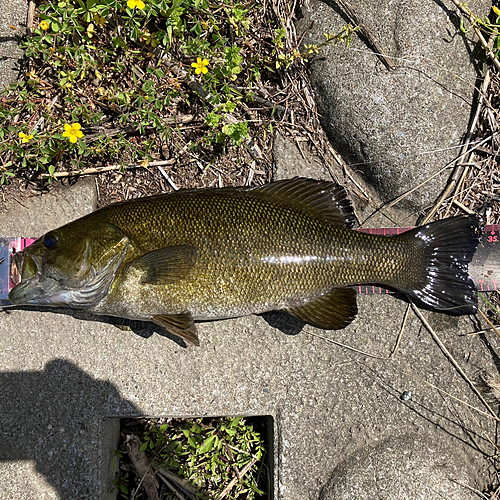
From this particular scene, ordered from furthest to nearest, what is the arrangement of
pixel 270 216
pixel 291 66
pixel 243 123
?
pixel 291 66 < pixel 243 123 < pixel 270 216

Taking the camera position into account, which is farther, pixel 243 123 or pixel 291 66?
pixel 291 66

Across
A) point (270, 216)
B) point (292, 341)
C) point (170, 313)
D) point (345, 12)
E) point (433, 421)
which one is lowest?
point (433, 421)

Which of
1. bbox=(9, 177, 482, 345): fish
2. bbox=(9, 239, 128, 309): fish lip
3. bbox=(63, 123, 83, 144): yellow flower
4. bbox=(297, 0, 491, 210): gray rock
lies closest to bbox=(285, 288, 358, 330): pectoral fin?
bbox=(9, 177, 482, 345): fish

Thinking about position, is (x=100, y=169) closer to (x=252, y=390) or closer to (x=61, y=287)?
(x=61, y=287)

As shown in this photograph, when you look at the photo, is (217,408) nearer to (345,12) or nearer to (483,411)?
(483,411)

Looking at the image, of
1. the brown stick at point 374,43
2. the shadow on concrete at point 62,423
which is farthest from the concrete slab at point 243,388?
the brown stick at point 374,43

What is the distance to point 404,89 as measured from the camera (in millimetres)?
2855

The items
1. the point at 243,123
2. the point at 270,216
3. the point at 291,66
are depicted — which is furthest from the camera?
the point at 291,66

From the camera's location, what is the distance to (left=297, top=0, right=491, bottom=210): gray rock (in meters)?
2.84

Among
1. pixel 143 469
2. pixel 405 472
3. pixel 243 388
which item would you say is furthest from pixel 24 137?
pixel 405 472

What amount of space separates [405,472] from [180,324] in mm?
1835

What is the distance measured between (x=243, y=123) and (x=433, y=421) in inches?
97.8

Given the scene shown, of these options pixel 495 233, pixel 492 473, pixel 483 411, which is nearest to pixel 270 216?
pixel 495 233

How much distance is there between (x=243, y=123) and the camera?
2777mm
